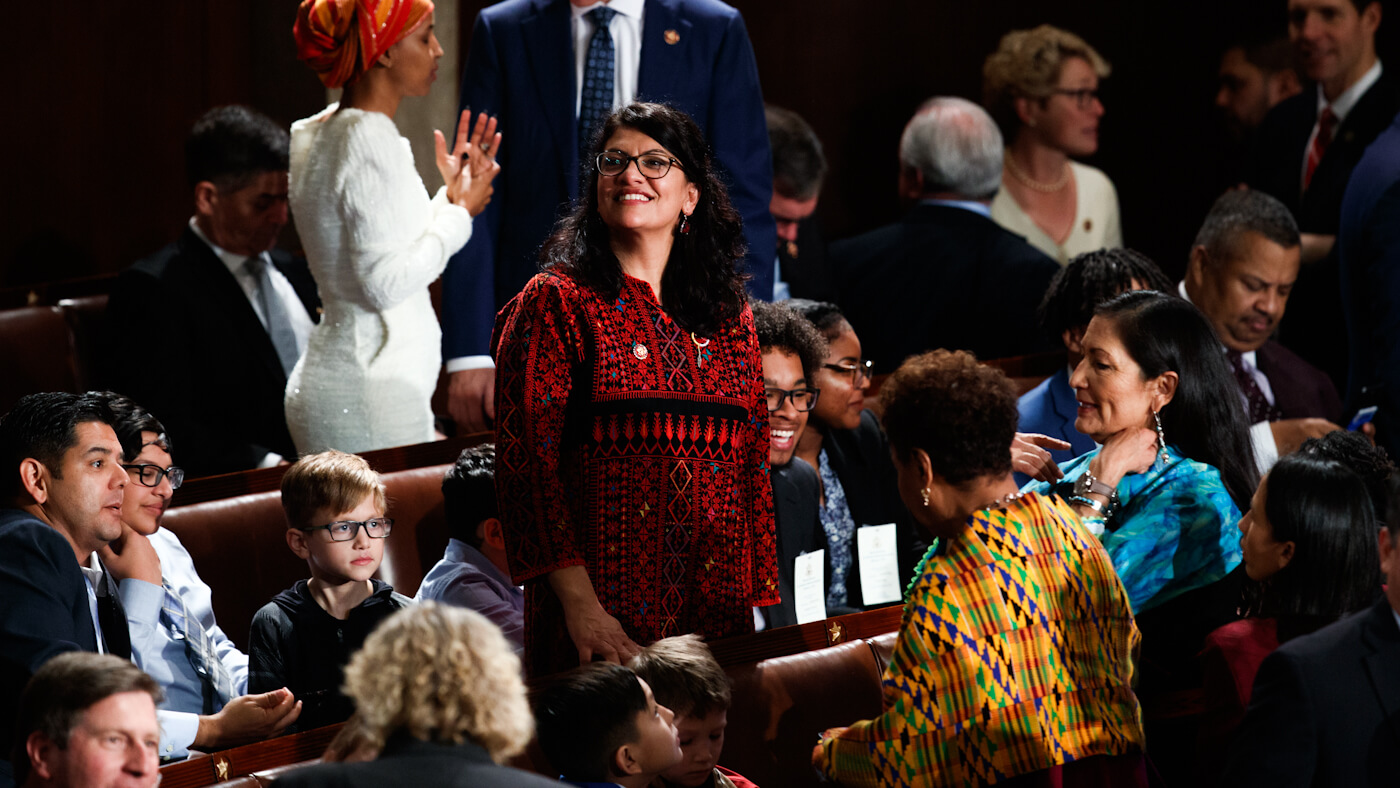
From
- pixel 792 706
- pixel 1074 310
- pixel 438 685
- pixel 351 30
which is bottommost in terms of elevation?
pixel 792 706

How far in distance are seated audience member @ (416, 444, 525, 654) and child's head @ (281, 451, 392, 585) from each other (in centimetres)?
20

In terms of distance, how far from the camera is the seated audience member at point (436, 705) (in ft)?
5.08

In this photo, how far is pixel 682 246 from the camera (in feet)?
8.63

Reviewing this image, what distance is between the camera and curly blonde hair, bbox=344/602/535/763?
160 centimetres

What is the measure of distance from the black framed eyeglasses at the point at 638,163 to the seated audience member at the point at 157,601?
1.06m

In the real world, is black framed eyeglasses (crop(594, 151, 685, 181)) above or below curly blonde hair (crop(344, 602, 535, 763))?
above

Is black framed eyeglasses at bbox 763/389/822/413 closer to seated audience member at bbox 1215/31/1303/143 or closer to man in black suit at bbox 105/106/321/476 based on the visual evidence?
man in black suit at bbox 105/106/321/476

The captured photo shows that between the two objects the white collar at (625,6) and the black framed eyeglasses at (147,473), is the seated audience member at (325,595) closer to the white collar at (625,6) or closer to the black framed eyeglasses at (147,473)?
the black framed eyeglasses at (147,473)

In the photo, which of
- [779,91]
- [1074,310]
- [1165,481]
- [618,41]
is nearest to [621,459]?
[1165,481]

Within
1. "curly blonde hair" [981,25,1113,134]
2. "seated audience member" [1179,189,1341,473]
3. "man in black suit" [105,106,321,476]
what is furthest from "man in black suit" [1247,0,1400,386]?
"man in black suit" [105,106,321,476]

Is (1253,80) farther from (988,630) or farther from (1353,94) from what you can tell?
(988,630)

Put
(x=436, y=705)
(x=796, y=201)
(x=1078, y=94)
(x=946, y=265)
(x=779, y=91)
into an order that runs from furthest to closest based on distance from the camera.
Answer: (x=779, y=91), (x=1078, y=94), (x=796, y=201), (x=946, y=265), (x=436, y=705)

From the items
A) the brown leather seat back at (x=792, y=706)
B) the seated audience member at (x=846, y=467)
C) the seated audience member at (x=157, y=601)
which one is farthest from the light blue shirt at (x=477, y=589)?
the seated audience member at (x=846, y=467)

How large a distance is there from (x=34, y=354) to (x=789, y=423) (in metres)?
2.32
